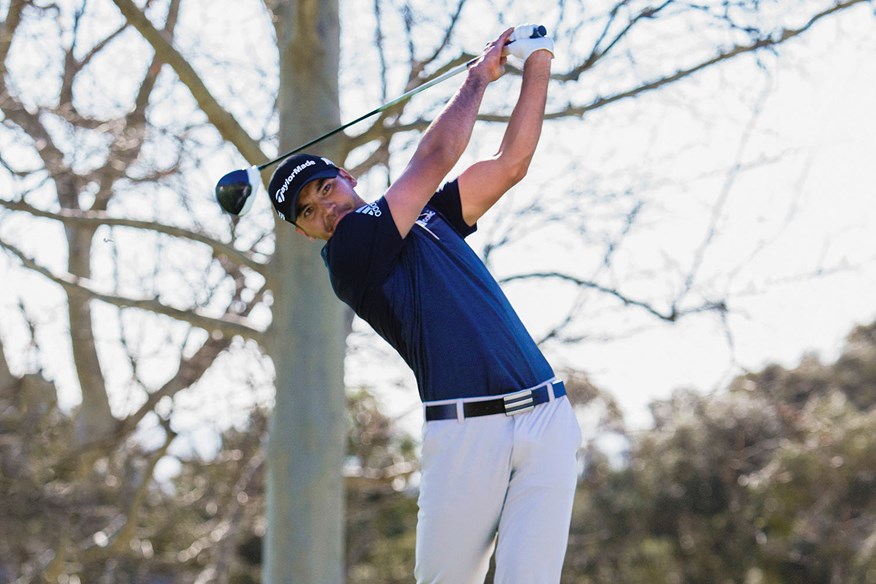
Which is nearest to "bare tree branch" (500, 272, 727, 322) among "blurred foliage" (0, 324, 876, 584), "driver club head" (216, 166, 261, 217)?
"blurred foliage" (0, 324, 876, 584)

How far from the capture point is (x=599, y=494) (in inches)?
673

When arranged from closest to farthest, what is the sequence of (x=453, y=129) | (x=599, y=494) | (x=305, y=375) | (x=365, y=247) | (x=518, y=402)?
1. (x=518, y=402)
2. (x=365, y=247)
3. (x=453, y=129)
4. (x=305, y=375)
5. (x=599, y=494)

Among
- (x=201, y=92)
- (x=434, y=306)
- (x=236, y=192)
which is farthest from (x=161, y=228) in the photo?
(x=434, y=306)

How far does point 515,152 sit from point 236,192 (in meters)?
1.00

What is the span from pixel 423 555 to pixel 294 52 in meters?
4.43

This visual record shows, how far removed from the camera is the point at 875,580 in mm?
13555

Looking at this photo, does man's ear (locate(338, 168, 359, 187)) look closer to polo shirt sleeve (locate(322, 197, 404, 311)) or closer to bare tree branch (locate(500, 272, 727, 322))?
polo shirt sleeve (locate(322, 197, 404, 311))

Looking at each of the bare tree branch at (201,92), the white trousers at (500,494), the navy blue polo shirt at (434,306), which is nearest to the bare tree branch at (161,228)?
the bare tree branch at (201,92)

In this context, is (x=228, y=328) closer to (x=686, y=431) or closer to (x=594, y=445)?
(x=594, y=445)

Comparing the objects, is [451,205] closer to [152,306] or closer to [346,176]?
[346,176]

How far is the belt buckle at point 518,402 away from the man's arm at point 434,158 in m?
0.50

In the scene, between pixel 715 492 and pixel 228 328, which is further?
pixel 715 492

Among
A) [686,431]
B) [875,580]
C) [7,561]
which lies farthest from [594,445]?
[7,561]

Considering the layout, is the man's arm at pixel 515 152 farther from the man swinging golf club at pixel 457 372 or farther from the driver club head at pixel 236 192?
the driver club head at pixel 236 192
